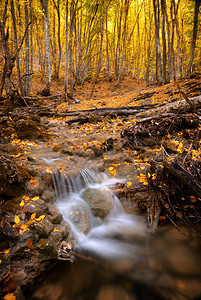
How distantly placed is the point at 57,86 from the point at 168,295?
780 inches

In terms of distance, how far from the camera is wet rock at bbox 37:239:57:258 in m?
2.14

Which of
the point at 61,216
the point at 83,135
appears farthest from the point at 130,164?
the point at 83,135

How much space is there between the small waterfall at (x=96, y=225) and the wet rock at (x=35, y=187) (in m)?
0.33

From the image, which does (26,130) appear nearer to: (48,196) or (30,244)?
(48,196)

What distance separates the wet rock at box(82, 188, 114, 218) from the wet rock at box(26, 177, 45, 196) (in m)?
0.88

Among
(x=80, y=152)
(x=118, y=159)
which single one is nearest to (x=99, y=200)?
(x=118, y=159)

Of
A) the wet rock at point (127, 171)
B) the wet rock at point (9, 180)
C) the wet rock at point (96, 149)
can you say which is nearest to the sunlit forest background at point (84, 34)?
the wet rock at point (96, 149)

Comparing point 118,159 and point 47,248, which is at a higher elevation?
point 118,159

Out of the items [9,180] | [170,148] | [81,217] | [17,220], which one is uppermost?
[9,180]

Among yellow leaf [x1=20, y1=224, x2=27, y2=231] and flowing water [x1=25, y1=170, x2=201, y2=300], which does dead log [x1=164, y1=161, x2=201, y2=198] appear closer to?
flowing water [x1=25, y1=170, x2=201, y2=300]

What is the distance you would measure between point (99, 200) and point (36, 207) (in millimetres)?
1227

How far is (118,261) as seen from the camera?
2434 mm

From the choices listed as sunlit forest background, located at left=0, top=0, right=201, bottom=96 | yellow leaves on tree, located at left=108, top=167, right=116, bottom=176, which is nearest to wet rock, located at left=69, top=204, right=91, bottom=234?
yellow leaves on tree, located at left=108, top=167, right=116, bottom=176

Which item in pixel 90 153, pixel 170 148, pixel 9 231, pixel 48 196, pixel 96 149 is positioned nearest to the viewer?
pixel 9 231
